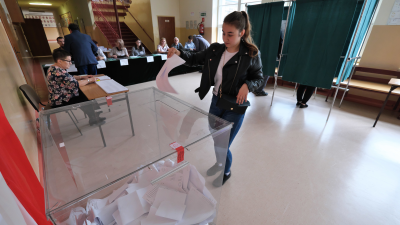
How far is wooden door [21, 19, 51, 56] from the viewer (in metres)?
8.00

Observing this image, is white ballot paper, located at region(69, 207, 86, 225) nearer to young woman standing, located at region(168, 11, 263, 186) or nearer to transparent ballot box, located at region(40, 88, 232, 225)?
transparent ballot box, located at region(40, 88, 232, 225)

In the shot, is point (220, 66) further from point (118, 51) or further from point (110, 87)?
point (118, 51)

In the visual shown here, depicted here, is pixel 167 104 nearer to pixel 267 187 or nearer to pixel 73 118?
pixel 73 118

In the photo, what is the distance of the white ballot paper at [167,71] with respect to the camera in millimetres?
1230

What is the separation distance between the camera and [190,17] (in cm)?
775

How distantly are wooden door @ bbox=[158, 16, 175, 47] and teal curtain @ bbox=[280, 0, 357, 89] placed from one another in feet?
21.1

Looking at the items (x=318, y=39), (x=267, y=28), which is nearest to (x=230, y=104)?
(x=318, y=39)

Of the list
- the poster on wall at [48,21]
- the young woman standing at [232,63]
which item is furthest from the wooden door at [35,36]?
the young woman standing at [232,63]

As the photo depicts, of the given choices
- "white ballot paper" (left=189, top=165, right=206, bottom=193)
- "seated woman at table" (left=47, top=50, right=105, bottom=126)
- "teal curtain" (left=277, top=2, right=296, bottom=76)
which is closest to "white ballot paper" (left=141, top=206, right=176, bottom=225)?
"white ballot paper" (left=189, top=165, right=206, bottom=193)

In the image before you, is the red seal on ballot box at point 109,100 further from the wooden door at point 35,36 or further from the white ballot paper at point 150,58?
the wooden door at point 35,36

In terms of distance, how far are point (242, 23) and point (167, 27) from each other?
7908 millimetres

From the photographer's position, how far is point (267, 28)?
10.4ft

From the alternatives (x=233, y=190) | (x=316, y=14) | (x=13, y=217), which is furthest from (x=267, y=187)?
(x=316, y=14)

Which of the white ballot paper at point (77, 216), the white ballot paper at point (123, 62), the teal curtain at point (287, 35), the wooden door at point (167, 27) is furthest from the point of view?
the wooden door at point (167, 27)
